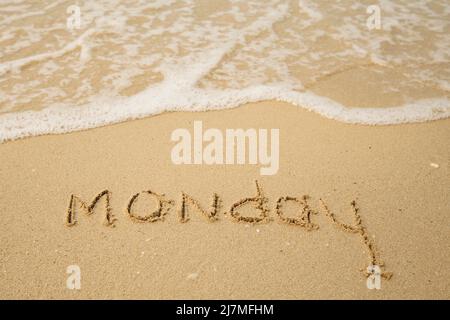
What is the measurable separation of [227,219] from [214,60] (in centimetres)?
199

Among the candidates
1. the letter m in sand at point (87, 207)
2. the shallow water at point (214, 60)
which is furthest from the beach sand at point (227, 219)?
the shallow water at point (214, 60)

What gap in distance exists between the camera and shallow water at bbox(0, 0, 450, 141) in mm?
3129

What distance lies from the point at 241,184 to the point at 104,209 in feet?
2.75

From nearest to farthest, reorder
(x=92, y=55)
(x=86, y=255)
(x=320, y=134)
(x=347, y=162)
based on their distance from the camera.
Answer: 1. (x=86, y=255)
2. (x=347, y=162)
3. (x=320, y=134)
4. (x=92, y=55)

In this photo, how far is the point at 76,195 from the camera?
2381 mm

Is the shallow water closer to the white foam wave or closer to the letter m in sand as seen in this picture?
the white foam wave

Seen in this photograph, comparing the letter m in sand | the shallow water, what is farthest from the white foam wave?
the letter m in sand

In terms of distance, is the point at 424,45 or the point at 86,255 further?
the point at 424,45

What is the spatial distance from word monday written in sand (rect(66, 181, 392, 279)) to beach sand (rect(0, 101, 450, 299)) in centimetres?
3

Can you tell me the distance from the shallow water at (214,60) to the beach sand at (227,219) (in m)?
0.27
